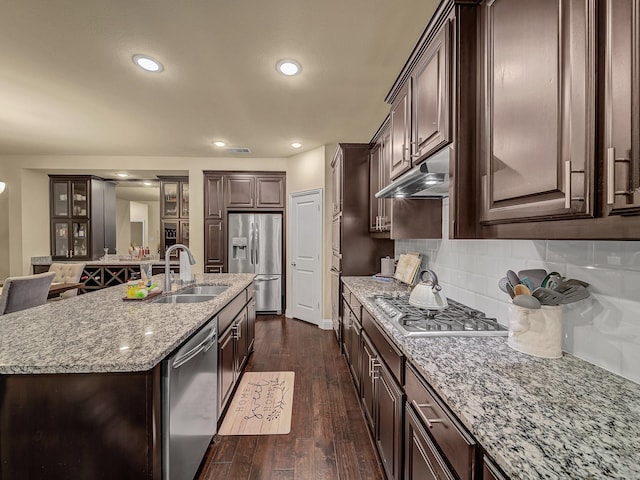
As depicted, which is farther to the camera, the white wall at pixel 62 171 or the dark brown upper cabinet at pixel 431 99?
the white wall at pixel 62 171

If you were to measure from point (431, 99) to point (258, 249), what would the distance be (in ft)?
12.8

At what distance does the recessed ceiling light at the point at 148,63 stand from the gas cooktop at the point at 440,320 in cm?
257

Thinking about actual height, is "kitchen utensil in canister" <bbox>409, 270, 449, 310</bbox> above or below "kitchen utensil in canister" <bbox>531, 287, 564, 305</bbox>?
→ below

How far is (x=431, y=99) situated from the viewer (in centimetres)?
138

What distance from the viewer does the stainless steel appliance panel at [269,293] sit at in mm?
4824

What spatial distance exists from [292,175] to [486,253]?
12.1 feet

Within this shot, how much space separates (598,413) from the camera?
71 centimetres

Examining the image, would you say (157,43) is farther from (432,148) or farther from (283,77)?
(432,148)

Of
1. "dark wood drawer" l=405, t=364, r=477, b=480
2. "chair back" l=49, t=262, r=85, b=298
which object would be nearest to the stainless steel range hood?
"dark wood drawer" l=405, t=364, r=477, b=480

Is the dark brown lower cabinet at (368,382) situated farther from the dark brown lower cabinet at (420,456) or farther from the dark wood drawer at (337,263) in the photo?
the dark wood drawer at (337,263)

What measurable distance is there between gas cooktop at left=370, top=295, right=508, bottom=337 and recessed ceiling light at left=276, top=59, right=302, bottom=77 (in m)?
2.01

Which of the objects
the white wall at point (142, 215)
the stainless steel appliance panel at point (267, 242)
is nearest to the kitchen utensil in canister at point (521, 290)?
the stainless steel appliance panel at point (267, 242)

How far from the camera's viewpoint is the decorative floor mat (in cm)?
199

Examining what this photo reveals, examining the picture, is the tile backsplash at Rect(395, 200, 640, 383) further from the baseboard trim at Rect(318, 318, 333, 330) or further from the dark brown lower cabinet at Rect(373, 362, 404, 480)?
the baseboard trim at Rect(318, 318, 333, 330)
